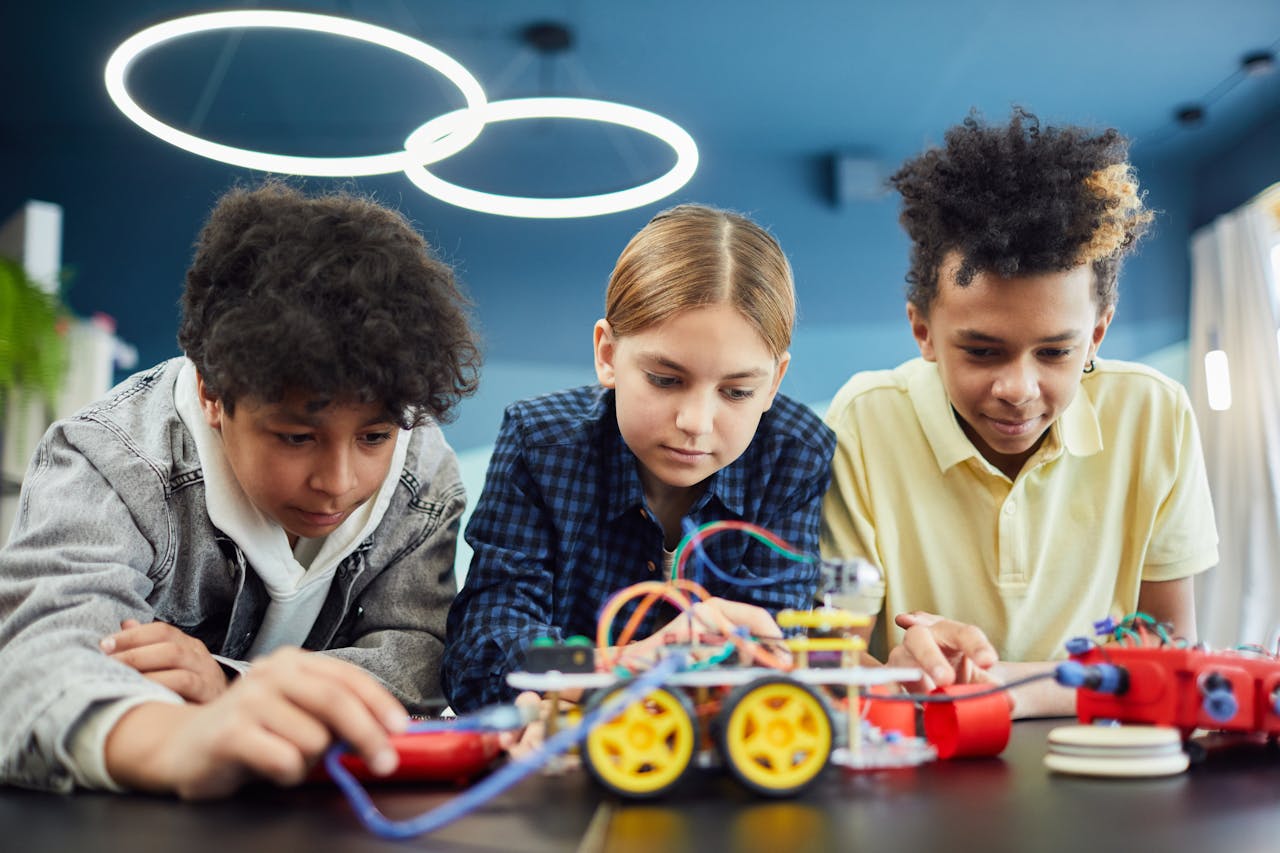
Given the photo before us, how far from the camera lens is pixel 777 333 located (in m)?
1.24

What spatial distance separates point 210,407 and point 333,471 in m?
0.19

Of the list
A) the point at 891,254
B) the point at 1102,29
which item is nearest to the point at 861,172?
the point at 891,254

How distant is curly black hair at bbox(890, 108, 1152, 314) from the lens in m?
1.26

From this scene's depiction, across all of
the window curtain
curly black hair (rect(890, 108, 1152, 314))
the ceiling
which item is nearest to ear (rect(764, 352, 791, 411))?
curly black hair (rect(890, 108, 1152, 314))

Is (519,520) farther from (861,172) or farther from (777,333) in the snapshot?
(861,172)

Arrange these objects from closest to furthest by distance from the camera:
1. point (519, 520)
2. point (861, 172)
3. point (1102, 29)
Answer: point (519, 520) → point (1102, 29) → point (861, 172)

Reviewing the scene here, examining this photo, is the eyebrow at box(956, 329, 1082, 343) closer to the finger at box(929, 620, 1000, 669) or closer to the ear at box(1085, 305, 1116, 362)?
the ear at box(1085, 305, 1116, 362)

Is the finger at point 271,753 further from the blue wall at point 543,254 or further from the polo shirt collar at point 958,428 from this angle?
the blue wall at point 543,254

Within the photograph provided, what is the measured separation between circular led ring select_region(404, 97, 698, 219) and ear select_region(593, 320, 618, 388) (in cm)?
144

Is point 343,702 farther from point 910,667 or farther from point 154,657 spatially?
point 910,667

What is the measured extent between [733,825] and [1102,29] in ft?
13.0

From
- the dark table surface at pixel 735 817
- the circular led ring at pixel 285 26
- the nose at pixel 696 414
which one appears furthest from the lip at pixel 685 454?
the circular led ring at pixel 285 26

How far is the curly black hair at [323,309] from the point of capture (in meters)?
0.89

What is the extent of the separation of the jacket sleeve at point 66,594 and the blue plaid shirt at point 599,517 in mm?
373
